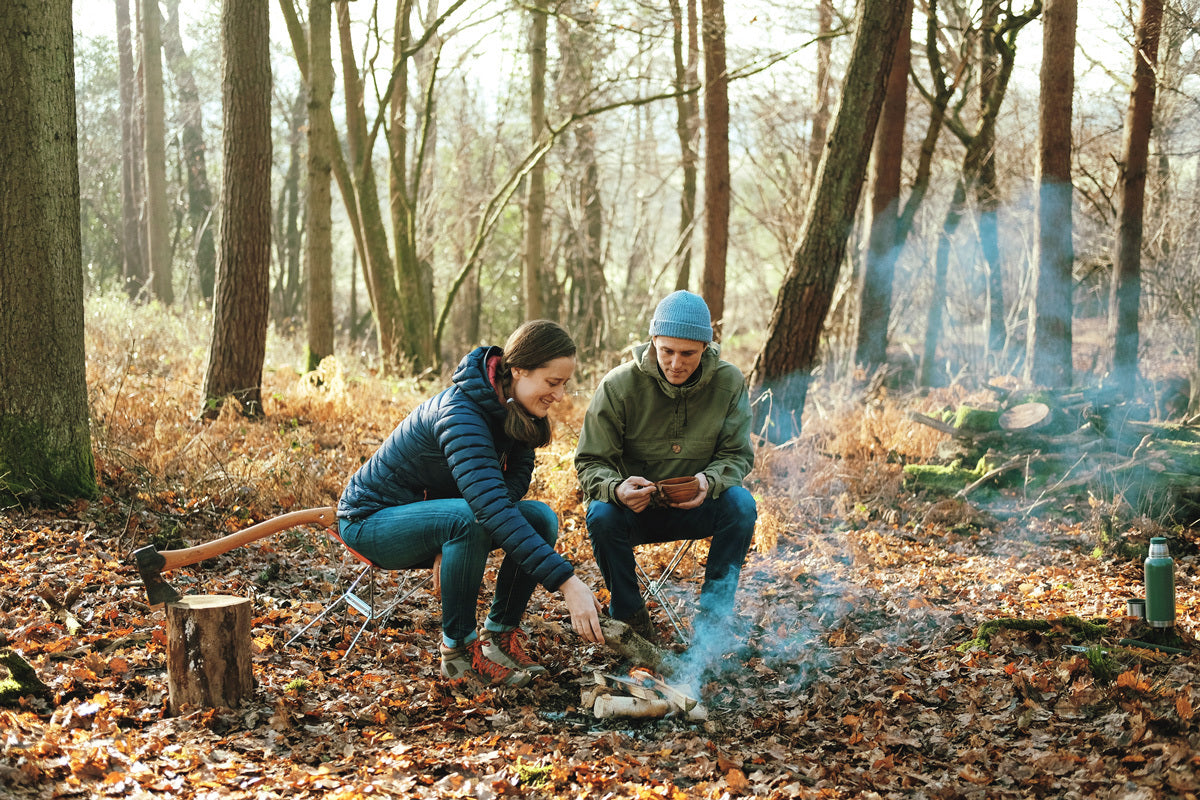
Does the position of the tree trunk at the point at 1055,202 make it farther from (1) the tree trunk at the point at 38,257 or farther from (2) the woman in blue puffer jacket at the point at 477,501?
(1) the tree trunk at the point at 38,257

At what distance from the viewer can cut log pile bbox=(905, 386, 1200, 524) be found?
587 cm

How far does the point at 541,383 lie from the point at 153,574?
1535 millimetres

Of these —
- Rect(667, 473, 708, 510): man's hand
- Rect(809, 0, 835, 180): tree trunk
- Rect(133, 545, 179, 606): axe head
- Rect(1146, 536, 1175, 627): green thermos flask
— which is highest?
Rect(809, 0, 835, 180): tree trunk

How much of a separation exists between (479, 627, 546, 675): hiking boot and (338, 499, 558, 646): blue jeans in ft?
0.13

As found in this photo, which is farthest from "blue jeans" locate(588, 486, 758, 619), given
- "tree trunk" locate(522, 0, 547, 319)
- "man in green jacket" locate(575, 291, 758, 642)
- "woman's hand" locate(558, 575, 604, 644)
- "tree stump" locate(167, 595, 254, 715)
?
"tree trunk" locate(522, 0, 547, 319)

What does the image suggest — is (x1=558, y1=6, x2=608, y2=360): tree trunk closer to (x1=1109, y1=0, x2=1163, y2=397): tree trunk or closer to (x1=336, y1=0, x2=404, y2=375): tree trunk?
(x1=336, y1=0, x2=404, y2=375): tree trunk

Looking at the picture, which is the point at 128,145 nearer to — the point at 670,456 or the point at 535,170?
the point at 535,170

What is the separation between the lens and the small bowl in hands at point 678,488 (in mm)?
3814

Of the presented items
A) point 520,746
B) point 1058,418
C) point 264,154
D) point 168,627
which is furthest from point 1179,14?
point 168,627

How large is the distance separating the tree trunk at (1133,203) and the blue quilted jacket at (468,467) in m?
8.21

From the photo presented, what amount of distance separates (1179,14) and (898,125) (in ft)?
10.7

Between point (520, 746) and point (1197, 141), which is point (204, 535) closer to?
point (520, 746)

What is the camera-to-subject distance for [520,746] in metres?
3.08

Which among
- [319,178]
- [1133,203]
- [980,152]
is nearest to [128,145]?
[319,178]
